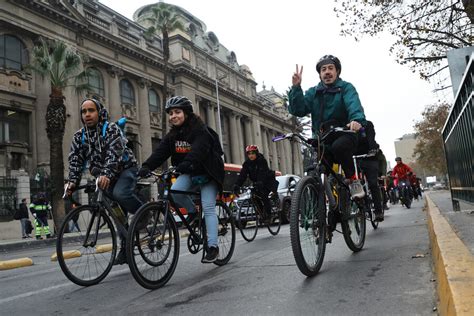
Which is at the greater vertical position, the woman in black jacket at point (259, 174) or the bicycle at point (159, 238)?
the woman in black jacket at point (259, 174)

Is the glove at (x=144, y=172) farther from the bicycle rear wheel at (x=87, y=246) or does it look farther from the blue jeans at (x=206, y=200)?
the bicycle rear wheel at (x=87, y=246)

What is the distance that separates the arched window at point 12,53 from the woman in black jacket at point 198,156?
24403 mm

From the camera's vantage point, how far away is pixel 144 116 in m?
37.0

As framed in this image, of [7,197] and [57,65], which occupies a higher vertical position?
[57,65]

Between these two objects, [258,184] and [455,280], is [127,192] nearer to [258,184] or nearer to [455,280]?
[455,280]

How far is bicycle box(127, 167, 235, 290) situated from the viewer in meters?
3.79

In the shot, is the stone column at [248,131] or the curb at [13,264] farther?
the stone column at [248,131]

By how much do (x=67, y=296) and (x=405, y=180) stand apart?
12.1m

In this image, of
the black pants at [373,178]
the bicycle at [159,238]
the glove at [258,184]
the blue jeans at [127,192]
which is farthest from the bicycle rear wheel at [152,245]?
the glove at [258,184]

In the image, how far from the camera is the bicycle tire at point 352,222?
442 centimetres

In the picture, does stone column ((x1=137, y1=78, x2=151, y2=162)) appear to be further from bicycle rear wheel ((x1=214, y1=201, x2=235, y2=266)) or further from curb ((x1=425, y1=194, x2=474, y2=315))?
curb ((x1=425, y1=194, x2=474, y2=315))

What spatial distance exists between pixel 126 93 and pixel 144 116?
7.62ft

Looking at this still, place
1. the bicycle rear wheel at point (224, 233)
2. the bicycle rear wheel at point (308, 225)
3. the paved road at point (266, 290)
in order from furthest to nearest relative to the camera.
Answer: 1. the bicycle rear wheel at point (224, 233)
2. the bicycle rear wheel at point (308, 225)
3. the paved road at point (266, 290)

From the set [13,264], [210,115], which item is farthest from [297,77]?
[210,115]
